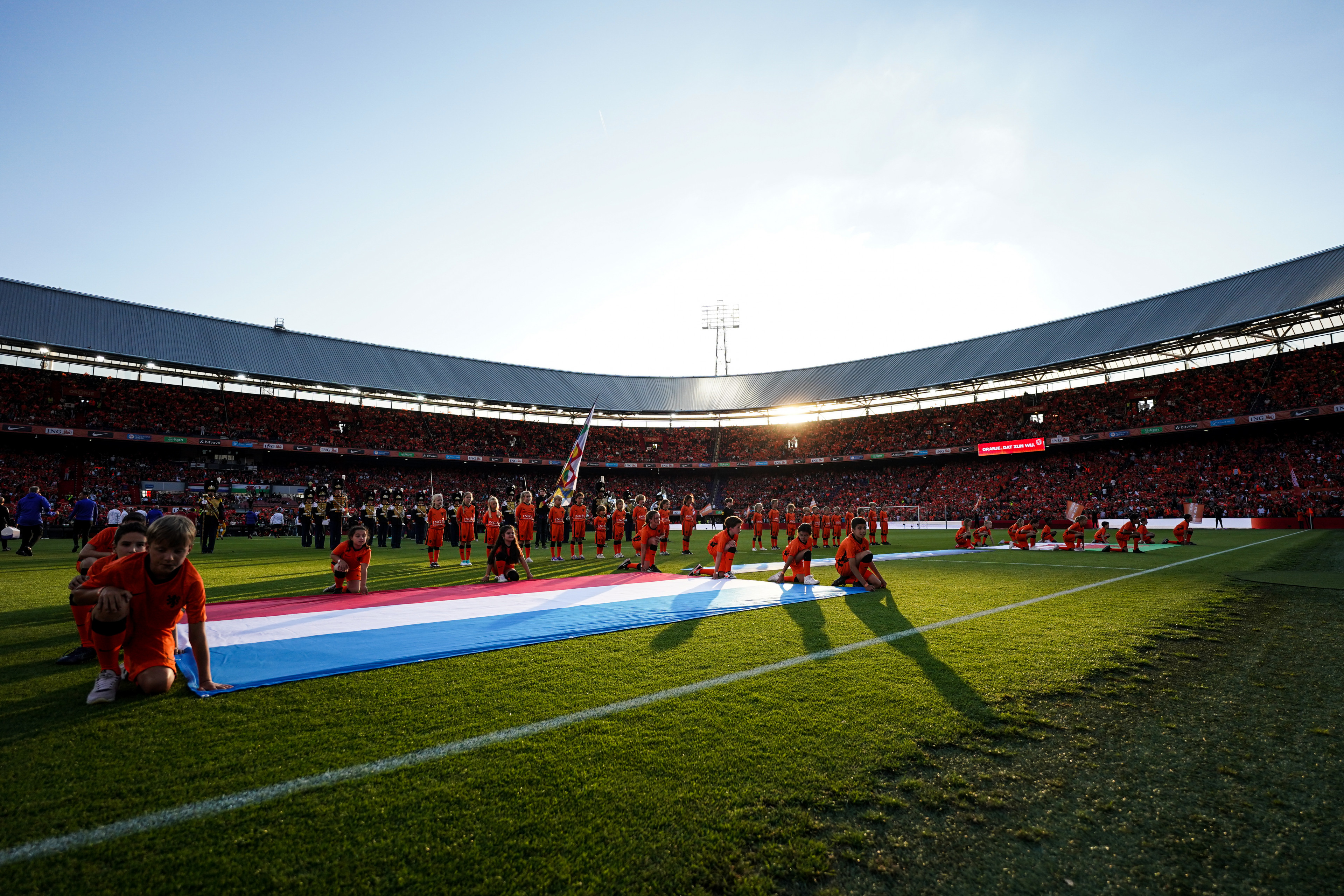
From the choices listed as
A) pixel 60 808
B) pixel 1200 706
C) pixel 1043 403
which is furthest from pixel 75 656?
pixel 1043 403

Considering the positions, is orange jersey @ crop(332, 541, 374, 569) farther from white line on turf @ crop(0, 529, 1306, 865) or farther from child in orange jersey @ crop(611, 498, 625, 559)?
child in orange jersey @ crop(611, 498, 625, 559)

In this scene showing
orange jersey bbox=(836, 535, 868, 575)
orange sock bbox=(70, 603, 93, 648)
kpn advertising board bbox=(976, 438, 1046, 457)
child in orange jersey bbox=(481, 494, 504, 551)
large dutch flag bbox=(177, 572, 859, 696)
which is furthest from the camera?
kpn advertising board bbox=(976, 438, 1046, 457)

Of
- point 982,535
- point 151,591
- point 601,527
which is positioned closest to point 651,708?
point 151,591

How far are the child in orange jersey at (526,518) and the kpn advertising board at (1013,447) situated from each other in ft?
127

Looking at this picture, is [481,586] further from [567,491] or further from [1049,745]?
[1049,745]

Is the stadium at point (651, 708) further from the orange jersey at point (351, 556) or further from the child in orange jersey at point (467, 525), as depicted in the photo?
the orange jersey at point (351, 556)

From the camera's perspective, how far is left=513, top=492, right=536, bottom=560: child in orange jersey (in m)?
13.8

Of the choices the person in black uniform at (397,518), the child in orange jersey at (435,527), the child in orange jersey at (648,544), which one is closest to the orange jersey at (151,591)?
the child in orange jersey at (648,544)

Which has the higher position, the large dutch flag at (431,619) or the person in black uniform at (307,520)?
the person in black uniform at (307,520)

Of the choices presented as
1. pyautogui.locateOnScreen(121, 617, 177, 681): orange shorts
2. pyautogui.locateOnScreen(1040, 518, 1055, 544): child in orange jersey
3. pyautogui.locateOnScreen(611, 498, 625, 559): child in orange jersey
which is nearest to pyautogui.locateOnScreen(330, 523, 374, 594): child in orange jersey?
pyautogui.locateOnScreen(121, 617, 177, 681): orange shorts

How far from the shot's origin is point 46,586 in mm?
8742

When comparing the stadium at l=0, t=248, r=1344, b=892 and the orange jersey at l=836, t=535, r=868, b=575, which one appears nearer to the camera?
the stadium at l=0, t=248, r=1344, b=892

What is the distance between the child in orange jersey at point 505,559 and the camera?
32.5ft

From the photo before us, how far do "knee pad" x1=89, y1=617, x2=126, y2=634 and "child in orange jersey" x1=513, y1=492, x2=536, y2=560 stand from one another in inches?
385
